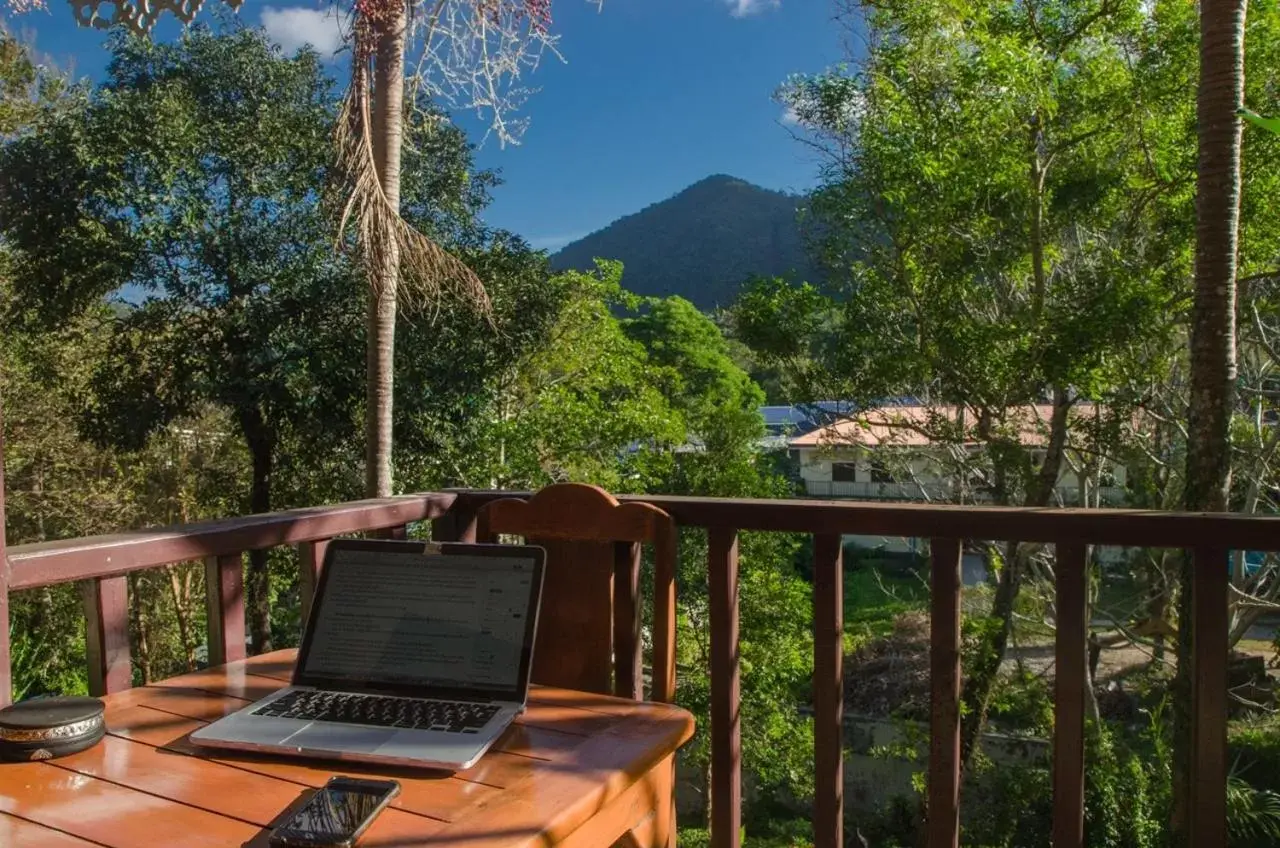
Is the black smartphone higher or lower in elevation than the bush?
higher

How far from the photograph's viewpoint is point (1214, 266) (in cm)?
523

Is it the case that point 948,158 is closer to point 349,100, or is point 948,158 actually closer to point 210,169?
point 349,100

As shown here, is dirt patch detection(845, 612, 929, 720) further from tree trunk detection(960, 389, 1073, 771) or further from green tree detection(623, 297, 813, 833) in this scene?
tree trunk detection(960, 389, 1073, 771)

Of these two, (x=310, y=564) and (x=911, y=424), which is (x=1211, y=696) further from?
(x=911, y=424)

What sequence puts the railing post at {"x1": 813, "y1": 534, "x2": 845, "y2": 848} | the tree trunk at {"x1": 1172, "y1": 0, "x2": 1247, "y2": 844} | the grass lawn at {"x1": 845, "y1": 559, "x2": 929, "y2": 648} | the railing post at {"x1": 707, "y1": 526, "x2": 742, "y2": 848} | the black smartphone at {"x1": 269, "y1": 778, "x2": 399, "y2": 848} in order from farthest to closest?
the grass lawn at {"x1": 845, "y1": 559, "x2": 929, "y2": 648}
the tree trunk at {"x1": 1172, "y1": 0, "x2": 1247, "y2": 844}
the railing post at {"x1": 707, "y1": 526, "x2": 742, "y2": 848}
the railing post at {"x1": 813, "y1": 534, "x2": 845, "y2": 848}
the black smartphone at {"x1": 269, "y1": 778, "x2": 399, "y2": 848}

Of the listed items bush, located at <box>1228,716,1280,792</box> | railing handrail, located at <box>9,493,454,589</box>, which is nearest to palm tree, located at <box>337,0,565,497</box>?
railing handrail, located at <box>9,493,454,589</box>

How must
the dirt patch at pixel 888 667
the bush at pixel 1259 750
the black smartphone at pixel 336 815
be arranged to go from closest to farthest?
the black smartphone at pixel 336 815
the bush at pixel 1259 750
the dirt patch at pixel 888 667

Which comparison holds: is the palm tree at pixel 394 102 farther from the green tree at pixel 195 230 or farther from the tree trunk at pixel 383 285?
the green tree at pixel 195 230

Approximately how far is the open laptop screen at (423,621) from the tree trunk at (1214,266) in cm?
486

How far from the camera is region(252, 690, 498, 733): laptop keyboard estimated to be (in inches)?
46.9

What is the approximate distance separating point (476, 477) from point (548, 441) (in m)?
0.85

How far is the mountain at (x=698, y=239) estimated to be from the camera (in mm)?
21562

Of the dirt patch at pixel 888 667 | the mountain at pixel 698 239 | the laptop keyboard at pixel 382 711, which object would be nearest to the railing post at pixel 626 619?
the laptop keyboard at pixel 382 711

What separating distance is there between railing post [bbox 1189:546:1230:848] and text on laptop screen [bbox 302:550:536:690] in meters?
1.07
